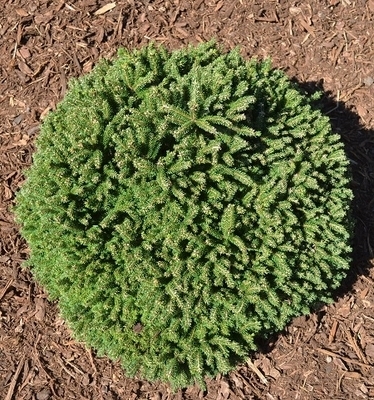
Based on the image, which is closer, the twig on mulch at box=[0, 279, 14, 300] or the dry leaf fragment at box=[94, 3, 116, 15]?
the twig on mulch at box=[0, 279, 14, 300]

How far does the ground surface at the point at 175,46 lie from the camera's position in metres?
3.58

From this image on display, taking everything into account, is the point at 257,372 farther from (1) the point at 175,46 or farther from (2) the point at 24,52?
(2) the point at 24,52

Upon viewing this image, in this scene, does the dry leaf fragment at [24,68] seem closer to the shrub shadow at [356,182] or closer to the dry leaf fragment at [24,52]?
the dry leaf fragment at [24,52]

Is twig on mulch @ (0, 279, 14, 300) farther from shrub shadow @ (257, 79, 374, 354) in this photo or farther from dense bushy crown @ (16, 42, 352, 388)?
shrub shadow @ (257, 79, 374, 354)

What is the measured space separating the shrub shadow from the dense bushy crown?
0.69 m

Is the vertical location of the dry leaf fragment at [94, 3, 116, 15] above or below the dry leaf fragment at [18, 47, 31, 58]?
above

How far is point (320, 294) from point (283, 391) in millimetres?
722

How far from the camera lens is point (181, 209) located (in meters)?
2.76

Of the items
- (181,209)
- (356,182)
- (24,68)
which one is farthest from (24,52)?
(356,182)

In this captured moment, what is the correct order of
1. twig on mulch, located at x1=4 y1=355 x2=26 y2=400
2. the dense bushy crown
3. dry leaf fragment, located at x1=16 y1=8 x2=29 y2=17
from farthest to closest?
dry leaf fragment, located at x1=16 y1=8 x2=29 y2=17
twig on mulch, located at x1=4 y1=355 x2=26 y2=400
the dense bushy crown

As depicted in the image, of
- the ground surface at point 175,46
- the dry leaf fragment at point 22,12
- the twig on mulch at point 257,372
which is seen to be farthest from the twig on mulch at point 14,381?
the dry leaf fragment at point 22,12

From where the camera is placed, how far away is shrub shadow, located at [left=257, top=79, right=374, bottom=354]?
3822 millimetres

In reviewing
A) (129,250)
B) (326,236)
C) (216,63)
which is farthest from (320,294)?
(216,63)

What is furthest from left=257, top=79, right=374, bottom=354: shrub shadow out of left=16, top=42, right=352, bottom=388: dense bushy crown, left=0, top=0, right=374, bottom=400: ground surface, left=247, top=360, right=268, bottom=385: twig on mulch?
left=16, top=42, right=352, bottom=388: dense bushy crown
